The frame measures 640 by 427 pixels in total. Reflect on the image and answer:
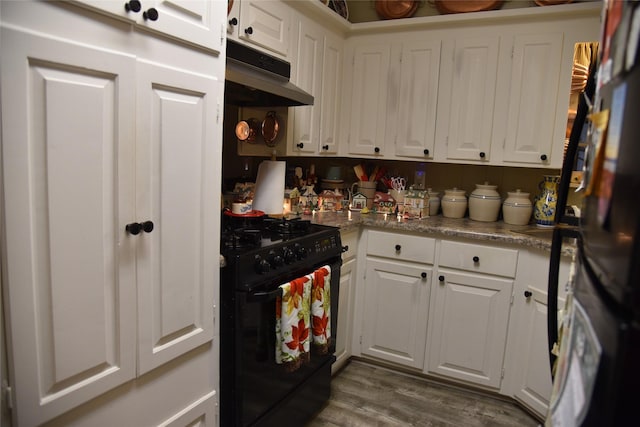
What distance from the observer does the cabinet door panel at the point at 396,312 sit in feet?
8.41

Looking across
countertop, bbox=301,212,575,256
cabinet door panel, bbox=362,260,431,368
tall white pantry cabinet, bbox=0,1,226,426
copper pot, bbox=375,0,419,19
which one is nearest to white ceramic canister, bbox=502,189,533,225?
countertop, bbox=301,212,575,256

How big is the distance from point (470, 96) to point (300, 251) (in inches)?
62.6

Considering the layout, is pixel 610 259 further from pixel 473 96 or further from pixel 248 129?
pixel 473 96

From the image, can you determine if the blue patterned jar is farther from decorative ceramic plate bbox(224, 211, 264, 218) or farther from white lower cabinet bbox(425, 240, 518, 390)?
decorative ceramic plate bbox(224, 211, 264, 218)

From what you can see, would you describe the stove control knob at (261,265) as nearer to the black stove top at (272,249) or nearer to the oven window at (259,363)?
the black stove top at (272,249)

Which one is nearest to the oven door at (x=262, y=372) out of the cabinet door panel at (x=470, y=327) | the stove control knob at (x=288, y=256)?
the stove control knob at (x=288, y=256)

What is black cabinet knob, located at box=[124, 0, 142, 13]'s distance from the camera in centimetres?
102

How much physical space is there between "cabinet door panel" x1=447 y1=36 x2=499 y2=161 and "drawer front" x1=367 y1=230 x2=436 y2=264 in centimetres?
66

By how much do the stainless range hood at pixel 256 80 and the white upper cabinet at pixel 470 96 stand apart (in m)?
1.02

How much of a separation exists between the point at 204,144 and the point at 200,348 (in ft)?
2.18

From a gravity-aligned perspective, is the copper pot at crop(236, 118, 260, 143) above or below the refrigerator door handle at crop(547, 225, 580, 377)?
above

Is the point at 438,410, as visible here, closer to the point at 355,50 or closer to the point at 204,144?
the point at 204,144

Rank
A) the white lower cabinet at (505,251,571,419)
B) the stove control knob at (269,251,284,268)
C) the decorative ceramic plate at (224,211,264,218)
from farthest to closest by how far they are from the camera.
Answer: the white lower cabinet at (505,251,571,419) < the decorative ceramic plate at (224,211,264,218) < the stove control knob at (269,251,284,268)

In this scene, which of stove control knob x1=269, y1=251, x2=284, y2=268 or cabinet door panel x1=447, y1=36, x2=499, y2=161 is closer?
stove control knob x1=269, y1=251, x2=284, y2=268
